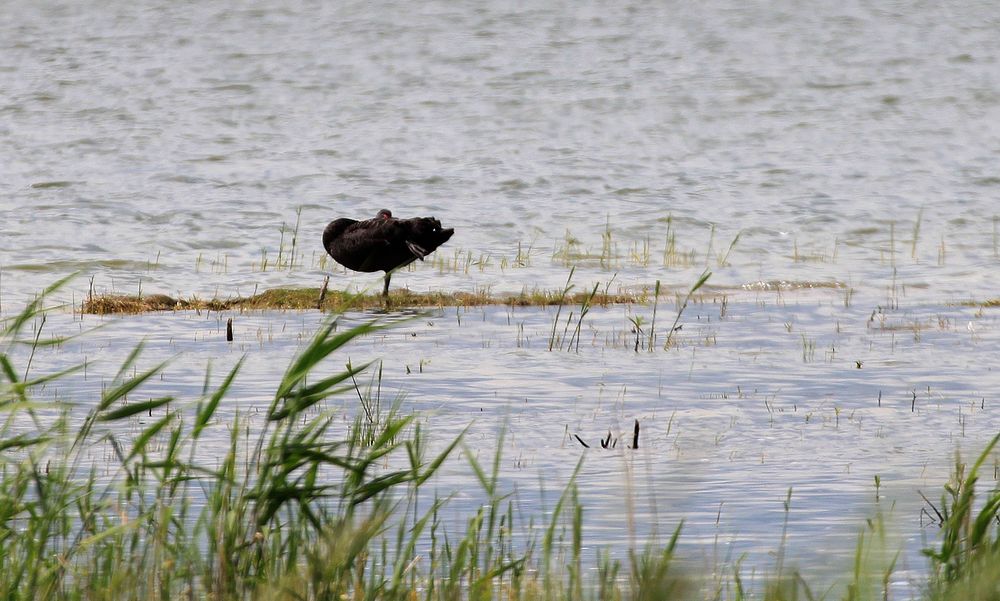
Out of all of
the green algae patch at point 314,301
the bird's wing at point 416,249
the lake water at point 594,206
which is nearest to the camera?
the lake water at point 594,206

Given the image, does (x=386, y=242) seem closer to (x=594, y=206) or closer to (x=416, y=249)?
(x=416, y=249)

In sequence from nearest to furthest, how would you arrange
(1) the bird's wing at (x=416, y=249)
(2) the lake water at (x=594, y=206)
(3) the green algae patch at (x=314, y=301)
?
(2) the lake water at (x=594, y=206) → (3) the green algae patch at (x=314, y=301) → (1) the bird's wing at (x=416, y=249)

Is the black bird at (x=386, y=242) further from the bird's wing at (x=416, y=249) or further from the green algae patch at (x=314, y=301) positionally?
the green algae patch at (x=314, y=301)

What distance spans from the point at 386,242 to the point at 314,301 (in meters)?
0.91

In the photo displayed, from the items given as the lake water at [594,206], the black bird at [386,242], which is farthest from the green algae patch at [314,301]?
the lake water at [594,206]

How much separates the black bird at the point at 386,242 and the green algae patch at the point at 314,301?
0.34 metres

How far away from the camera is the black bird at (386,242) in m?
14.1

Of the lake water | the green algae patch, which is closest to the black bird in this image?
the green algae patch

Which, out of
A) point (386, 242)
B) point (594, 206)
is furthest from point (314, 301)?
point (594, 206)

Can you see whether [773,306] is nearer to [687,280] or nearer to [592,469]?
[687,280]

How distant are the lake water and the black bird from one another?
1127 millimetres

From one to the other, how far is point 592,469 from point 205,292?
27.7 feet

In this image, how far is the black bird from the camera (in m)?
14.1

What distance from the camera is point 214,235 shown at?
19422 mm
